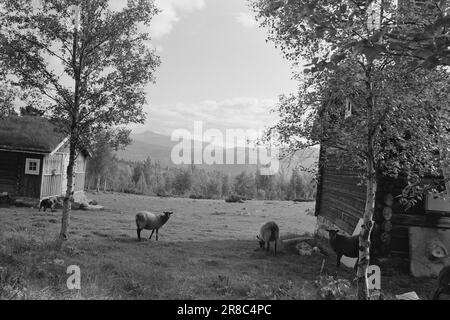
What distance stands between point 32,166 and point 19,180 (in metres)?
1.36

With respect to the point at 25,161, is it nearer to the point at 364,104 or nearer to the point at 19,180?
the point at 19,180

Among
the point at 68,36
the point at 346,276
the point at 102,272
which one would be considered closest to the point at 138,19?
the point at 68,36

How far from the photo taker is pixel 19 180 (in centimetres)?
2858

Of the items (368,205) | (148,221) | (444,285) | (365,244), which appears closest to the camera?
(365,244)

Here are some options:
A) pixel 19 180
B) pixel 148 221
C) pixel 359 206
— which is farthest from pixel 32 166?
pixel 359 206

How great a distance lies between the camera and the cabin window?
28.5 m

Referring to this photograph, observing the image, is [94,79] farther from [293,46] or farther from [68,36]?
[293,46]

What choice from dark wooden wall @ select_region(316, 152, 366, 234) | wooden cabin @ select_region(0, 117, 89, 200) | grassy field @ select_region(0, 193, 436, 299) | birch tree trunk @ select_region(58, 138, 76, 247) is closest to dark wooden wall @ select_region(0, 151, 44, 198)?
wooden cabin @ select_region(0, 117, 89, 200)

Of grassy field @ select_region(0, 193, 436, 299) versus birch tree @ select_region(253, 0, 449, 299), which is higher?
birch tree @ select_region(253, 0, 449, 299)

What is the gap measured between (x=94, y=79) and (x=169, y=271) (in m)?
7.65

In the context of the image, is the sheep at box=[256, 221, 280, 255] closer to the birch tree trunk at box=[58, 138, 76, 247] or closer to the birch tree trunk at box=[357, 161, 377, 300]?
the birch tree trunk at box=[58, 138, 76, 247]

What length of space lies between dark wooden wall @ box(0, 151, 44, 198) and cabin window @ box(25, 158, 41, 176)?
23 centimetres

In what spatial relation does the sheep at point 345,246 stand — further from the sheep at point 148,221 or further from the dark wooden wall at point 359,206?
the sheep at point 148,221

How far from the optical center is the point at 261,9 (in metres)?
9.67
